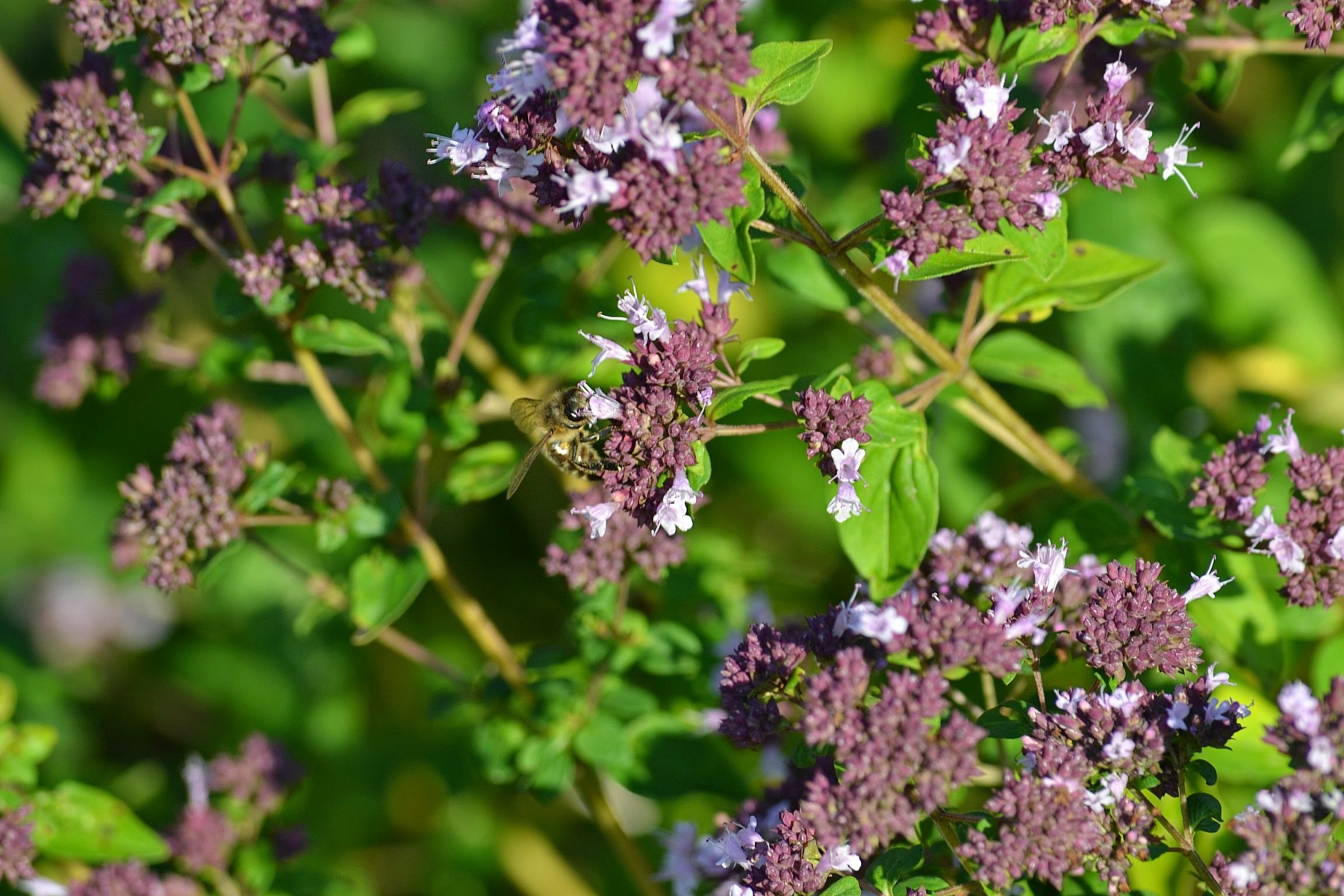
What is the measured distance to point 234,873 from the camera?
3.89 meters

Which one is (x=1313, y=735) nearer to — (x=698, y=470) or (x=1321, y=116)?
(x=698, y=470)

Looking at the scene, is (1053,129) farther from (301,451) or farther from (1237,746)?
(301,451)

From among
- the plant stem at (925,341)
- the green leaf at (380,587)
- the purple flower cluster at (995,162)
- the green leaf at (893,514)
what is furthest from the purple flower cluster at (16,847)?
the purple flower cluster at (995,162)

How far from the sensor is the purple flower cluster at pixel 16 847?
3320mm

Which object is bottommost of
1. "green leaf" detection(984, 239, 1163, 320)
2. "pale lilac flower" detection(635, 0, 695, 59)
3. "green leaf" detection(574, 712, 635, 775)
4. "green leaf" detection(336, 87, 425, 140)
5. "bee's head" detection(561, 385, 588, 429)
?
"green leaf" detection(574, 712, 635, 775)

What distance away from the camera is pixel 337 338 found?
3398 mm

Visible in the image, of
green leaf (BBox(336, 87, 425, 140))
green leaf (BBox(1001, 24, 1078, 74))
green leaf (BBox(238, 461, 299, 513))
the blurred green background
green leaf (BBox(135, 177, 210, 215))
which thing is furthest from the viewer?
the blurred green background

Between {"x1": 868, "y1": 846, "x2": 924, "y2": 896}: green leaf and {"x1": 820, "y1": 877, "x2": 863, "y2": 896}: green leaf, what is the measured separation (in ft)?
0.21

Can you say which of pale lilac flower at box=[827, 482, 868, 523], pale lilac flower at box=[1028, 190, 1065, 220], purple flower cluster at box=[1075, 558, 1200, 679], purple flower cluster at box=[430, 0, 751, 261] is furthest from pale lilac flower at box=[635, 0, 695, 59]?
purple flower cluster at box=[1075, 558, 1200, 679]

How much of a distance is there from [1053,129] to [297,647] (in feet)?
13.3

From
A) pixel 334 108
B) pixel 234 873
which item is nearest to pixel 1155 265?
pixel 234 873

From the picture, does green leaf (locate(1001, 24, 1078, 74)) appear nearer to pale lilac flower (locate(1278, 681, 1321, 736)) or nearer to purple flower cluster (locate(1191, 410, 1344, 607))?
purple flower cluster (locate(1191, 410, 1344, 607))

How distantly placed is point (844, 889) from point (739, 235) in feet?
4.69

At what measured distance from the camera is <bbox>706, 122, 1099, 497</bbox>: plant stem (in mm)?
2660
